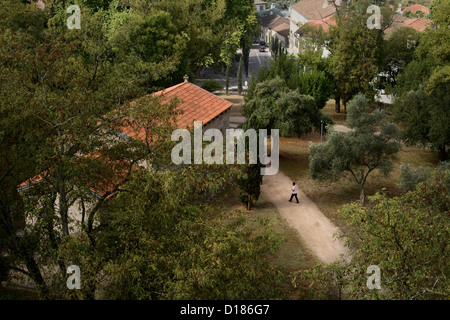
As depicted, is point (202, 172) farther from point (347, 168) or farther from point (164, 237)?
point (347, 168)

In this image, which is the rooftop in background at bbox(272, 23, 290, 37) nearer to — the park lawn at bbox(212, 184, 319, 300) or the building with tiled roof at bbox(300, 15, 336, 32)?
the building with tiled roof at bbox(300, 15, 336, 32)

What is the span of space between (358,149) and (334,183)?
4895mm

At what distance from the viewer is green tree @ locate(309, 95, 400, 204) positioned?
97.0ft

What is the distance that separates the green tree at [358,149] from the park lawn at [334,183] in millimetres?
1346

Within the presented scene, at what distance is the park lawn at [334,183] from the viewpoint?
100ft

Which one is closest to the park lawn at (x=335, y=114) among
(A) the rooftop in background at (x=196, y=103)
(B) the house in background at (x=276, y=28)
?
(A) the rooftop in background at (x=196, y=103)

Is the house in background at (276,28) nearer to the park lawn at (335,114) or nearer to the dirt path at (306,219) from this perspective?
the park lawn at (335,114)

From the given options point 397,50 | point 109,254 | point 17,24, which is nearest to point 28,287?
point 109,254

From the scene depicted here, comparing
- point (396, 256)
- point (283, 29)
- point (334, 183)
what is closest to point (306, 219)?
point (334, 183)

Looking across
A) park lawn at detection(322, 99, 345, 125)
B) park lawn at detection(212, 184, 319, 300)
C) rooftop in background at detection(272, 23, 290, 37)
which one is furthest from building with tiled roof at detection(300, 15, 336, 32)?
rooftop in background at detection(272, 23, 290, 37)

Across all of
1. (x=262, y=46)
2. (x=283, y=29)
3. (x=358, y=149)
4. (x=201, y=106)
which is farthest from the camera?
(x=262, y=46)

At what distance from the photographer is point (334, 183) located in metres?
33.6

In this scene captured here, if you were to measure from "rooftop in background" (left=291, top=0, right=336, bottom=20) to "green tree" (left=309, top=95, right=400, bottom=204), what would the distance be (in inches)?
2414

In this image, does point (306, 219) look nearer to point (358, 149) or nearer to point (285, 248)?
point (285, 248)
